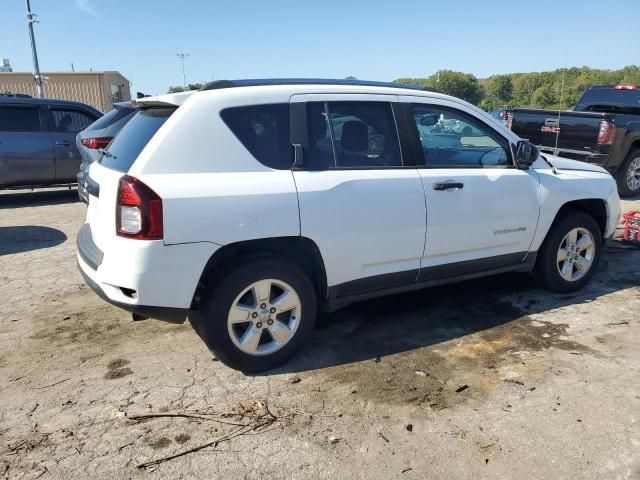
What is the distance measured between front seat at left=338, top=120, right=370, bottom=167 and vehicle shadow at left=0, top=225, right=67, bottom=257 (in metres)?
4.75

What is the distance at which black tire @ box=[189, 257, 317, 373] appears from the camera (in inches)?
128

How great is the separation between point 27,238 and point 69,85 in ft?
99.1

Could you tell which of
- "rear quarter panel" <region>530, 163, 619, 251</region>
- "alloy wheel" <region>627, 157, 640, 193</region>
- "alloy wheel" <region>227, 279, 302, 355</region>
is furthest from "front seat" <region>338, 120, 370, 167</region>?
"alloy wheel" <region>627, 157, 640, 193</region>

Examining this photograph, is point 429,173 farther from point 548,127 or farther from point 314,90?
point 548,127

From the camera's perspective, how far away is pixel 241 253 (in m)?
3.37

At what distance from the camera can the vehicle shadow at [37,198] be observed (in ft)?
32.6

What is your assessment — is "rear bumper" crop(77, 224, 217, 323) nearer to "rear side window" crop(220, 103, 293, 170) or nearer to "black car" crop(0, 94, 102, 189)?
"rear side window" crop(220, 103, 293, 170)

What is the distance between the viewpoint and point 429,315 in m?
4.49

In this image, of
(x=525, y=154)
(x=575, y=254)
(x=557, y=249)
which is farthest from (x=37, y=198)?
(x=575, y=254)

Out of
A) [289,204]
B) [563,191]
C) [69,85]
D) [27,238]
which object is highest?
[69,85]

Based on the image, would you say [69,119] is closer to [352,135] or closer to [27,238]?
[27,238]

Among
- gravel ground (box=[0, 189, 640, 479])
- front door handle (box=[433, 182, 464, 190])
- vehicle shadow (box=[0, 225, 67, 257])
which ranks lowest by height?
gravel ground (box=[0, 189, 640, 479])

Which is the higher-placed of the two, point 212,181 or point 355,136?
point 355,136

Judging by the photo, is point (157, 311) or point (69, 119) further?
point (69, 119)
